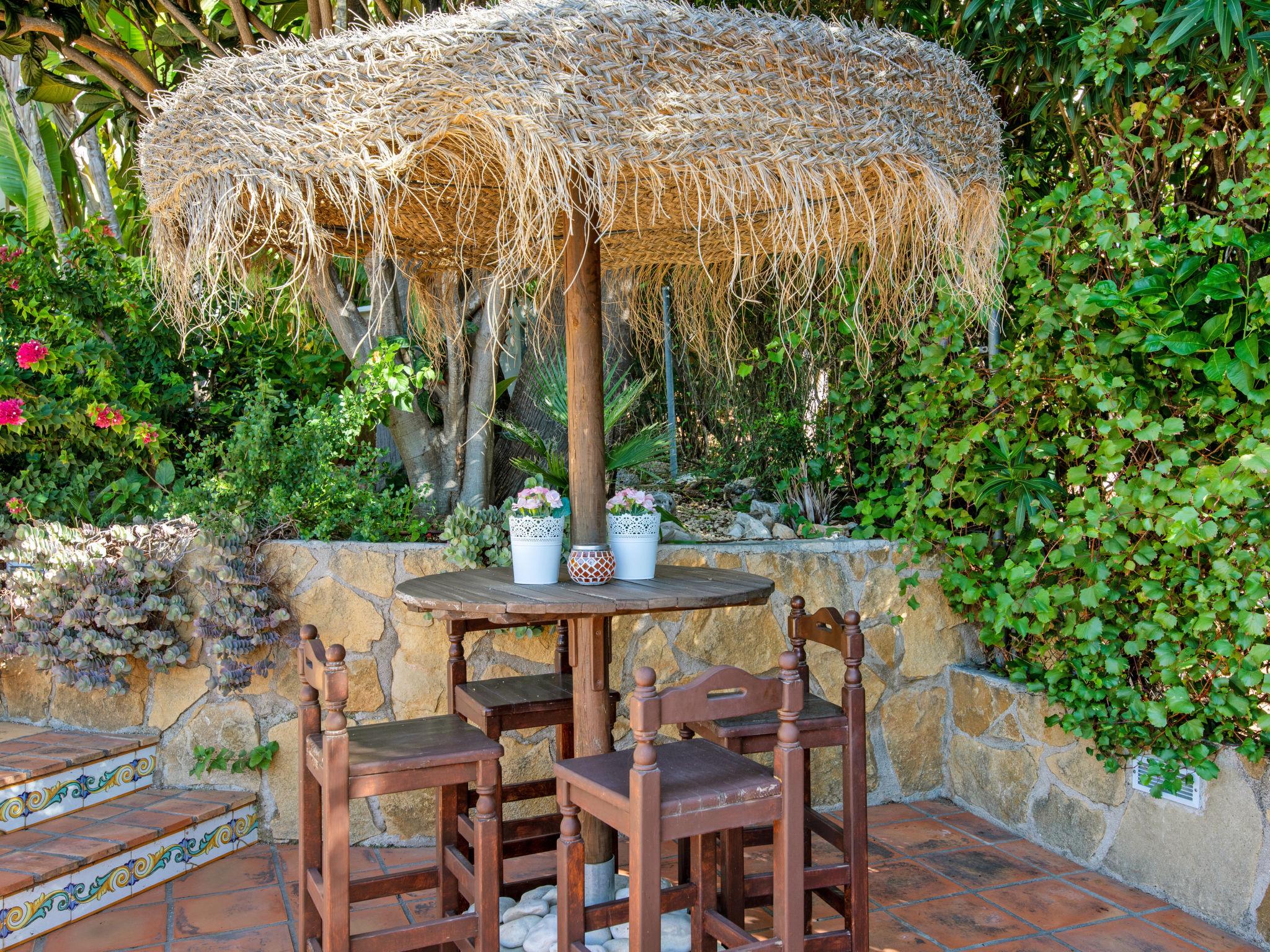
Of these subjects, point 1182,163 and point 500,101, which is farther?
point 1182,163

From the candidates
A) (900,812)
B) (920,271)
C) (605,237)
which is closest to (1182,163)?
(920,271)

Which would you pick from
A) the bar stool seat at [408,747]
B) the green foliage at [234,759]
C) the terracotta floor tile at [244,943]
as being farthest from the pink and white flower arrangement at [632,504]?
the green foliage at [234,759]

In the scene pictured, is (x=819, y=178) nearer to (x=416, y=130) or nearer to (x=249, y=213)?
(x=416, y=130)

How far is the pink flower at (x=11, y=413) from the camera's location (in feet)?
12.8

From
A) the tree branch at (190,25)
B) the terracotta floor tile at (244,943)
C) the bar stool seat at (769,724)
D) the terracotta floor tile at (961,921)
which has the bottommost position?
the terracotta floor tile at (961,921)

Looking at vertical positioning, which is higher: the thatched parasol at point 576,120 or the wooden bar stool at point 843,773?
the thatched parasol at point 576,120

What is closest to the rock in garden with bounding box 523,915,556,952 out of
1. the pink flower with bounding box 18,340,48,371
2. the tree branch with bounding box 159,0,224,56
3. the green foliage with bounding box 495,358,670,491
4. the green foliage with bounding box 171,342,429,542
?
the green foliage with bounding box 495,358,670,491

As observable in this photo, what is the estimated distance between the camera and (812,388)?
4621mm

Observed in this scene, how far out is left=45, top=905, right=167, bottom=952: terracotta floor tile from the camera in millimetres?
2785

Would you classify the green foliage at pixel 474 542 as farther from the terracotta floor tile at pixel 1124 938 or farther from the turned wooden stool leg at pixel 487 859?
the terracotta floor tile at pixel 1124 938

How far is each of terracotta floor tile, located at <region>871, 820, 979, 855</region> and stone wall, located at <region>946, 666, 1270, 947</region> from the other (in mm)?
224

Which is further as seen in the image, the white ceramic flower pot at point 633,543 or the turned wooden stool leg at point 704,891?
the white ceramic flower pot at point 633,543

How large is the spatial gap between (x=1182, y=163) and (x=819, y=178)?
5.36ft

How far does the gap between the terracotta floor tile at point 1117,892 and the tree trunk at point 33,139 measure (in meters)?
6.33
